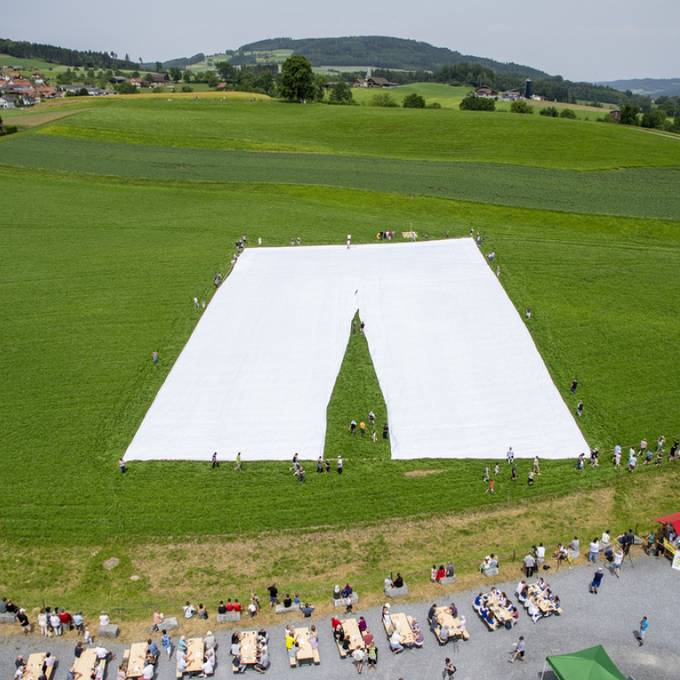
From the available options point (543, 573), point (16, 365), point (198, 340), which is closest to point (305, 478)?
point (543, 573)

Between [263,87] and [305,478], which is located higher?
[263,87]

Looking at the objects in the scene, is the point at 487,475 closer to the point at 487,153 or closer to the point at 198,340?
the point at 198,340

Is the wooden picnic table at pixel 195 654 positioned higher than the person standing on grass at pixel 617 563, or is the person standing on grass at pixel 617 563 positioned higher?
the person standing on grass at pixel 617 563

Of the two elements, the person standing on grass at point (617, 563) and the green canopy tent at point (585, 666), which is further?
the person standing on grass at point (617, 563)

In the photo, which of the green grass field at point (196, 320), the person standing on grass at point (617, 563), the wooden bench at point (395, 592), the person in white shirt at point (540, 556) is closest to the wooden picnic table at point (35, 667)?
the green grass field at point (196, 320)

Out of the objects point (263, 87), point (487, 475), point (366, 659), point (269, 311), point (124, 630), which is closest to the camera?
point (366, 659)

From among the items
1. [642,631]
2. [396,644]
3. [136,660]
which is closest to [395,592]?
[396,644]

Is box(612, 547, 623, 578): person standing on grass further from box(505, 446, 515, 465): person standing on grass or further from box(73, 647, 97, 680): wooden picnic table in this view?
box(73, 647, 97, 680): wooden picnic table

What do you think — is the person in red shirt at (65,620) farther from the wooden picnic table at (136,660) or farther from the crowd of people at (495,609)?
the crowd of people at (495,609)
